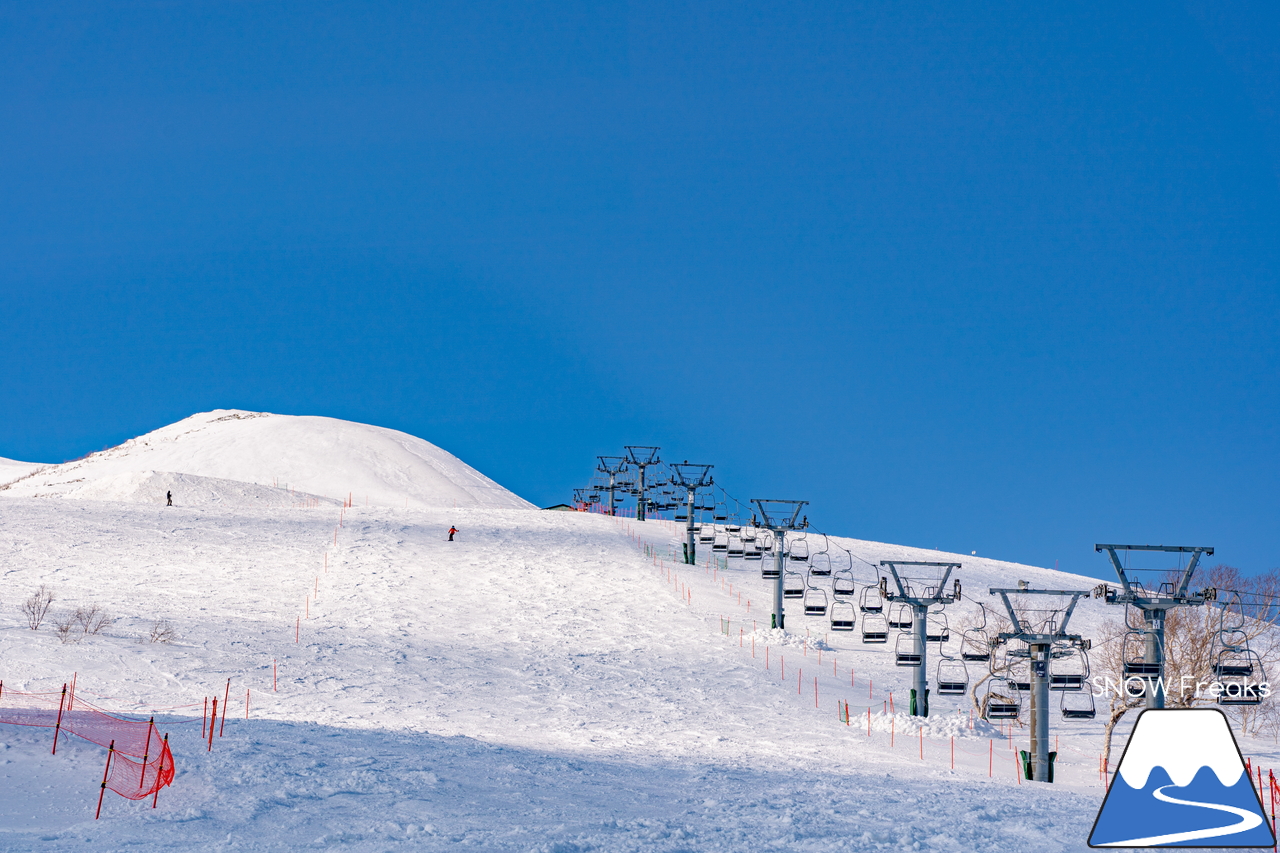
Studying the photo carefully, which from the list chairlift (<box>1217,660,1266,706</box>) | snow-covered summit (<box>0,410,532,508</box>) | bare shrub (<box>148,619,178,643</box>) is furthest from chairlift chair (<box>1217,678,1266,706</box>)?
snow-covered summit (<box>0,410,532,508</box>)

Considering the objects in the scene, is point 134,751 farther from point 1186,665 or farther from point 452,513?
point 452,513

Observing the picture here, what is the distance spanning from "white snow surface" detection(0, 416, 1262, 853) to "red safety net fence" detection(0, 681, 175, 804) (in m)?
0.36

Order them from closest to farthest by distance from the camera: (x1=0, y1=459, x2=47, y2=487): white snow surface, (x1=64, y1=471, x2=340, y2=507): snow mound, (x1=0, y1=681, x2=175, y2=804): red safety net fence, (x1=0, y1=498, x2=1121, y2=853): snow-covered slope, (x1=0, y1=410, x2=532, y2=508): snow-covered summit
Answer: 1. (x1=0, y1=498, x2=1121, y2=853): snow-covered slope
2. (x1=0, y1=681, x2=175, y2=804): red safety net fence
3. (x1=64, y1=471, x2=340, y2=507): snow mound
4. (x1=0, y1=410, x2=532, y2=508): snow-covered summit
5. (x1=0, y1=459, x2=47, y2=487): white snow surface

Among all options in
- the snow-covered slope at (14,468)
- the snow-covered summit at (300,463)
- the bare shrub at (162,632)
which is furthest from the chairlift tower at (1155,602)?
the snow-covered slope at (14,468)

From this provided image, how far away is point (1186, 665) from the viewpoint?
136 feet

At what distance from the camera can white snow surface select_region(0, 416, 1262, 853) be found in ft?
58.9

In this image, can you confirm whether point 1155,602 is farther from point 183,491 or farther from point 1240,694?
point 183,491

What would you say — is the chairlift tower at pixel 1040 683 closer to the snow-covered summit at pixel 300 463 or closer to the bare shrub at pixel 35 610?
the bare shrub at pixel 35 610

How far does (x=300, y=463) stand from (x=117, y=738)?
98968 millimetres

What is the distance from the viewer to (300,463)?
118m

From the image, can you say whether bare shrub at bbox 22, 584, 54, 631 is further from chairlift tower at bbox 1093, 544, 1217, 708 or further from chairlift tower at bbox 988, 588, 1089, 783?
chairlift tower at bbox 1093, 544, 1217, 708

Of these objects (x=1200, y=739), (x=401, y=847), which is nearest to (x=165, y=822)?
(x=401, y=847)

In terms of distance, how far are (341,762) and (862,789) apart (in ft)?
33.8

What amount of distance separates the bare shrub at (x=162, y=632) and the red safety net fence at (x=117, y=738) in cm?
1088
